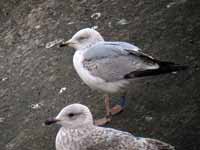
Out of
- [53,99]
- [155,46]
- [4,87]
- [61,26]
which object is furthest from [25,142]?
[61,26]

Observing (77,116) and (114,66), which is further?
(114,66)

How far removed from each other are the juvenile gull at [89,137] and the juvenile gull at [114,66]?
661mm

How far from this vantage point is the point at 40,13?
744 centimetres

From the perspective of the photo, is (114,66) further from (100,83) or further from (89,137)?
(89,137)

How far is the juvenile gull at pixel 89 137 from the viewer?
13.4ft

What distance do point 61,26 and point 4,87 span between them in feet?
3.95

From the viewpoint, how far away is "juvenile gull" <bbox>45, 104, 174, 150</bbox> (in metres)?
4.07

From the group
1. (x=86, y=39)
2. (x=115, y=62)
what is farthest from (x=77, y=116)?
(x=86, y=39)

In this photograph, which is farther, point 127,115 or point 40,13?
point 40,13

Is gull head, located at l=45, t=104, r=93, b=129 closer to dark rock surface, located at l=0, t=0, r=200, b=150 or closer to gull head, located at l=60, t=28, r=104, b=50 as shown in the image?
dark rock surface, located at l=0, t=0, r=200, b=150

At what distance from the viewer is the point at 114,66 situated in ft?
16.3

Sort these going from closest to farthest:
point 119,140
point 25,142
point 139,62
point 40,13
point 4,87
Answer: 1. point 119,140
2. point 139,62
3. point 25,142
4. point 4,87
5. point 40,13

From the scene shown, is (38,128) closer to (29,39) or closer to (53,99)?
(53,99)

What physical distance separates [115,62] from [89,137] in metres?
0.96
